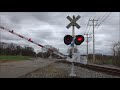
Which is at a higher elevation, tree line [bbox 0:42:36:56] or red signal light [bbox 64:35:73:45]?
tree line [bbox 0:42:36:56]

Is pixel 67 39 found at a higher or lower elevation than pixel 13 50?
lower

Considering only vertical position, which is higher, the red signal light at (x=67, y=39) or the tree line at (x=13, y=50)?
the tree line at (x=13, y=50)

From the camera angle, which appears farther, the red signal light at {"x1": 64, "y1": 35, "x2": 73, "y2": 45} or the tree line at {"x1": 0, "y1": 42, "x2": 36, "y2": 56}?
the tree line at {"x1": 0, "y1": 42, "x2": 36, "y2": 56}

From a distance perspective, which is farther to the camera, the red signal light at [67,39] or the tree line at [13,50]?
the tree line at [13,50]

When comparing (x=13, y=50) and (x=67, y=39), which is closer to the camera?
(x=67, y=39)
